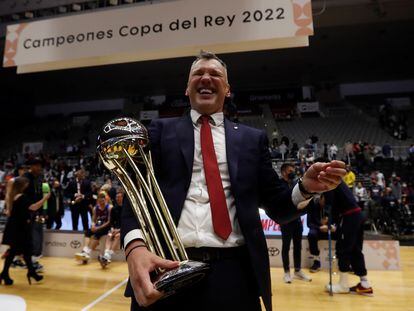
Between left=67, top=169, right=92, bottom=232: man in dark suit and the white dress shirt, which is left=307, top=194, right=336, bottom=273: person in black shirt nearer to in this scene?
the white dress shirt

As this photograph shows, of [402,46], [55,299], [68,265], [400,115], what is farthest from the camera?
[400,115]

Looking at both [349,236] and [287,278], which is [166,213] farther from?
[287,278]

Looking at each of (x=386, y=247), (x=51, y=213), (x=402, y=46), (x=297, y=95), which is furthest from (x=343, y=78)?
(x=51, y=213)

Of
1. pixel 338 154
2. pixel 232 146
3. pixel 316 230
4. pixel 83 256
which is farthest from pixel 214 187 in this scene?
pixel 338 154

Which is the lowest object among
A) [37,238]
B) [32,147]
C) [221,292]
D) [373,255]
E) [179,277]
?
[373,255]

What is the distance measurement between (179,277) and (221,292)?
261 mm

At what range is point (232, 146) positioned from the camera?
1.22 meters

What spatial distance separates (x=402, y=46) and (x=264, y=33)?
633 inches

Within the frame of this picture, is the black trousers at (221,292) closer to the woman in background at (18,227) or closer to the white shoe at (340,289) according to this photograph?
the white shoe at (340,289)

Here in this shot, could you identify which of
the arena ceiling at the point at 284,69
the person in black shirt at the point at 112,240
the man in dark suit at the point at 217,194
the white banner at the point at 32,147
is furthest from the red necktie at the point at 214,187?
the white banner at the point at 32,147

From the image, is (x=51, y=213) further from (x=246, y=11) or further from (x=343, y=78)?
(x=343, y=78)

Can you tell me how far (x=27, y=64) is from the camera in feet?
13.8

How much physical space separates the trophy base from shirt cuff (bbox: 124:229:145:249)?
178 mm

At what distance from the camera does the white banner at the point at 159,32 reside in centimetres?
348
